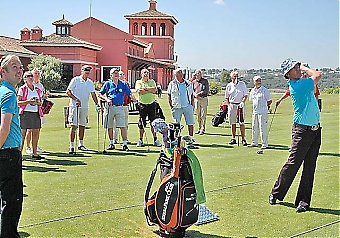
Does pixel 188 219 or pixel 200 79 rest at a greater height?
pixel 200 79

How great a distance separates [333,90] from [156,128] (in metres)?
42.6

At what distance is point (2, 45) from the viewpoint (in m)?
44.0

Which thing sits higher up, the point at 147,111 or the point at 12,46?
the point at 12,46

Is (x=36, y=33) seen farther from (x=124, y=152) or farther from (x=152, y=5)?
(x=124, y=152)

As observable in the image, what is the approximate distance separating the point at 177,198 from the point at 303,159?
2300mm

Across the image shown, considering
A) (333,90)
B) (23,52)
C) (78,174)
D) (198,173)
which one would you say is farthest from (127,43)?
(198,173)

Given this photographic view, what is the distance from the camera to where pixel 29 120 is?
10156 millimetres

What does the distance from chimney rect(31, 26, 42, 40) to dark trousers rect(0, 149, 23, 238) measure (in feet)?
160

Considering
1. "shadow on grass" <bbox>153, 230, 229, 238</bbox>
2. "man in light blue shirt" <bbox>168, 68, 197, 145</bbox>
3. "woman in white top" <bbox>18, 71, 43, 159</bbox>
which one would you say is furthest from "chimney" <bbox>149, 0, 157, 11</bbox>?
"shadow on grass" <bbox>153, 230, 229, 238</bbox>

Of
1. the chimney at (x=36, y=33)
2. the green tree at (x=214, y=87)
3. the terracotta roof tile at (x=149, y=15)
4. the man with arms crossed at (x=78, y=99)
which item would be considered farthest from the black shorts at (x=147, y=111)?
the terracotta roof tile at (x=149, y=15)

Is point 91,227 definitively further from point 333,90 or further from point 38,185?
point 333,90

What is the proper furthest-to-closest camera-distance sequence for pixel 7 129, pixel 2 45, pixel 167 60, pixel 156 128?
pixel 167 60
pixel 2 45
pixel 156 128
pixel 7 129

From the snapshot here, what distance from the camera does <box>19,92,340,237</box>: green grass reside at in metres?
5.86

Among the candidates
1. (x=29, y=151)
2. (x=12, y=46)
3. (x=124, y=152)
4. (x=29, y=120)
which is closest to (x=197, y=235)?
(x=29, y=120)
